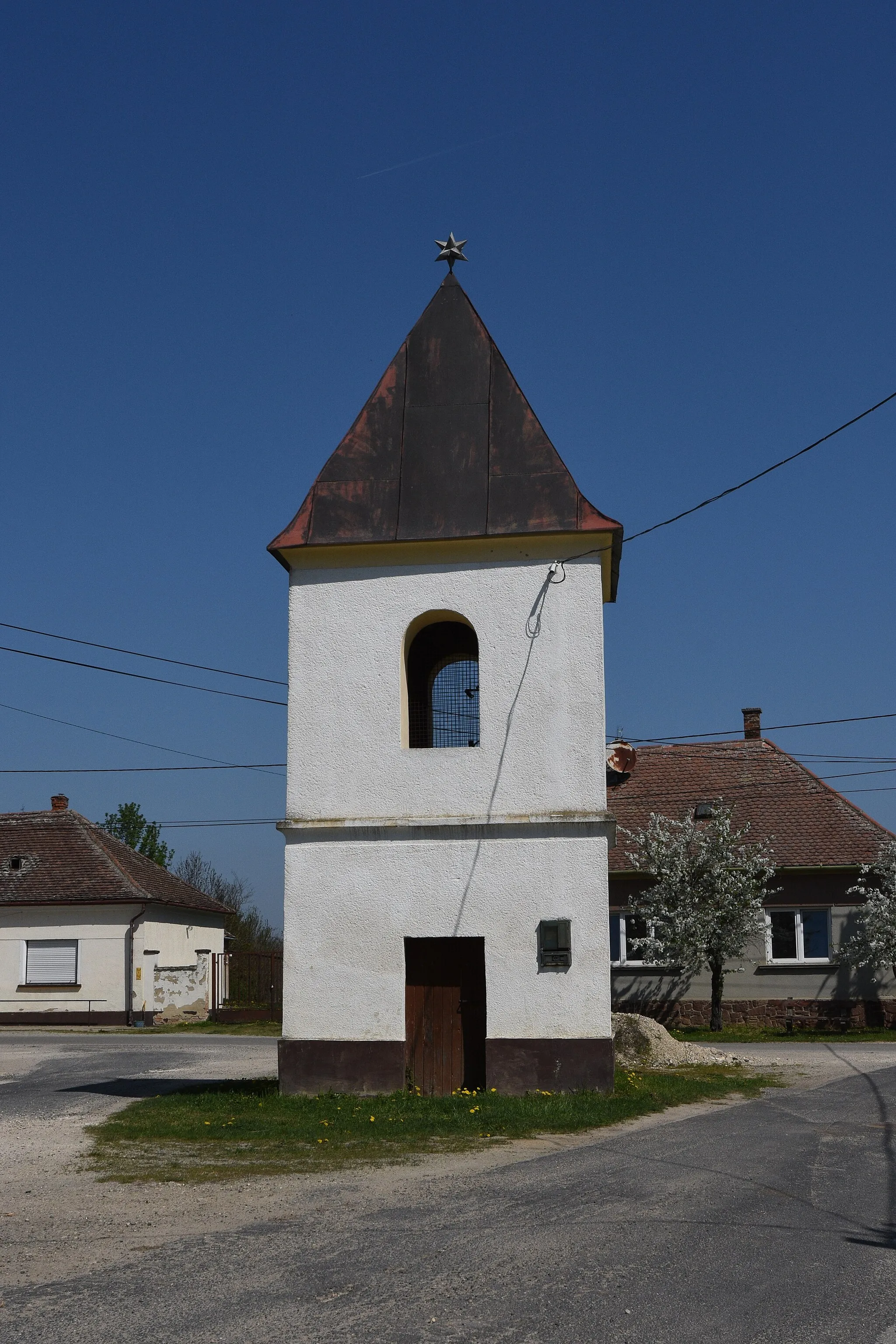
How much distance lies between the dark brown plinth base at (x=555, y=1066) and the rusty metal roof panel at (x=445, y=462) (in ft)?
17.9

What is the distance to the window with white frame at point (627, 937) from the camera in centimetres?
3005

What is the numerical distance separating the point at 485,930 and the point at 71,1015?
84.7 feet

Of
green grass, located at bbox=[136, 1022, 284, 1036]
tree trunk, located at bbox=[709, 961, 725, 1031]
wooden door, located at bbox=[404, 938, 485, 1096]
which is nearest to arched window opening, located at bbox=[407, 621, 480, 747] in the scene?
wooden door, located at bbox=[404, 938, 485, 1096]

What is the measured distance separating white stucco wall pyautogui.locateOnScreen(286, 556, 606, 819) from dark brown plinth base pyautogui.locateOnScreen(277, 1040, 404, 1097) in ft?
8.03

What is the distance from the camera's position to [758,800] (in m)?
31.7

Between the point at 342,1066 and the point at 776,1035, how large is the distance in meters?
16.5

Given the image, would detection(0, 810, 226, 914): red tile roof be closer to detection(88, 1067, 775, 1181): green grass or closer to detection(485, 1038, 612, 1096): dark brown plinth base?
detection(88, 1067, 775, 1181): green grass

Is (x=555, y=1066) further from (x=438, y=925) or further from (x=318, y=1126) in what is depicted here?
(x=318, y=1126)

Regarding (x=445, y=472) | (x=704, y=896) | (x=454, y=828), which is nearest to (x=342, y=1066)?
(x=454, y=828)

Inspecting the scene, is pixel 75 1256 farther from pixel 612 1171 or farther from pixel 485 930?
pixel 485 930

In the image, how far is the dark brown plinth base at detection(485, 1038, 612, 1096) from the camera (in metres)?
13.2

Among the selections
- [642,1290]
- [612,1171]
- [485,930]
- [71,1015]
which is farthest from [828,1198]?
[71,1015]

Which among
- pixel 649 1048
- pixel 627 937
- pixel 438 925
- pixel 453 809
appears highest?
pixel 453 809

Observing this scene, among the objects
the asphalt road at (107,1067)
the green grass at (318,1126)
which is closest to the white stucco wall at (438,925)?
the green grass at (318,1126)
